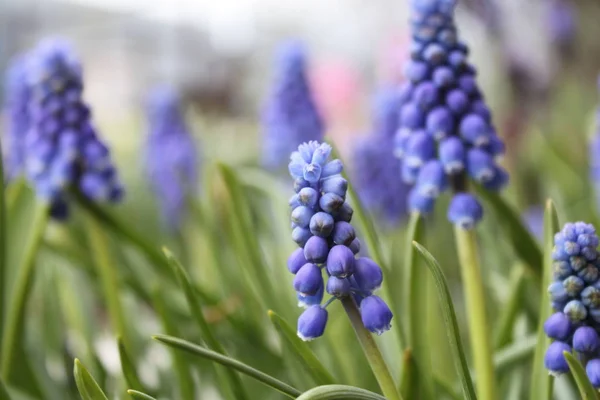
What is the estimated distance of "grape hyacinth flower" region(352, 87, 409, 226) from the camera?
1880mm

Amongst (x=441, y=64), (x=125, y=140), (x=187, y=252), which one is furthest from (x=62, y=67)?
(x=125, y=140)

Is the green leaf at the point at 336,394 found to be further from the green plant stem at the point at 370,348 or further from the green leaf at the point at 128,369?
the green leaf at the point at 128,369

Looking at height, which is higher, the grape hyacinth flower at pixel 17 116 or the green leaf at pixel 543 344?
the grape hyacinth flower at pixel 17 116

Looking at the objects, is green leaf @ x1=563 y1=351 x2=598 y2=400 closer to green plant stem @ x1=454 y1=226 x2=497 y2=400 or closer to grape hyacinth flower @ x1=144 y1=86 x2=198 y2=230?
green plant stem @ x1=454 y1=226 x2=497 y2=400

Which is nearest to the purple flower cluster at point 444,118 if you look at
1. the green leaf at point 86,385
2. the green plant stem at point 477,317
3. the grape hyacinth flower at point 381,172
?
the green plant stem at point 477,317

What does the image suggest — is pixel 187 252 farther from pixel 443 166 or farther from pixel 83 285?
pixel 443 166

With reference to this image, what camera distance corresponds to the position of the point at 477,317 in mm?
865

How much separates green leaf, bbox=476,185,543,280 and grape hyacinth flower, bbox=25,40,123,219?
2.01 ft

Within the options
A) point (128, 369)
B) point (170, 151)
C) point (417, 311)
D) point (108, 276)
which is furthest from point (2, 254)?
point (170, 151)

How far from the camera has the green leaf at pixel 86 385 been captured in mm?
645

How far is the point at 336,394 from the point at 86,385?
0.84 ft

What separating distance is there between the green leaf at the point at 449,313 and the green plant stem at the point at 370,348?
0.22 feet

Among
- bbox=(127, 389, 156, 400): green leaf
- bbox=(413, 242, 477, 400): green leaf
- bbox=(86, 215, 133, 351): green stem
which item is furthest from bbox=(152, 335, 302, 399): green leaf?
bbox=(86, 215, 133, 351): green stem

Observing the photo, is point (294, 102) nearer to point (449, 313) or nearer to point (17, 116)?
point (17, 116)
